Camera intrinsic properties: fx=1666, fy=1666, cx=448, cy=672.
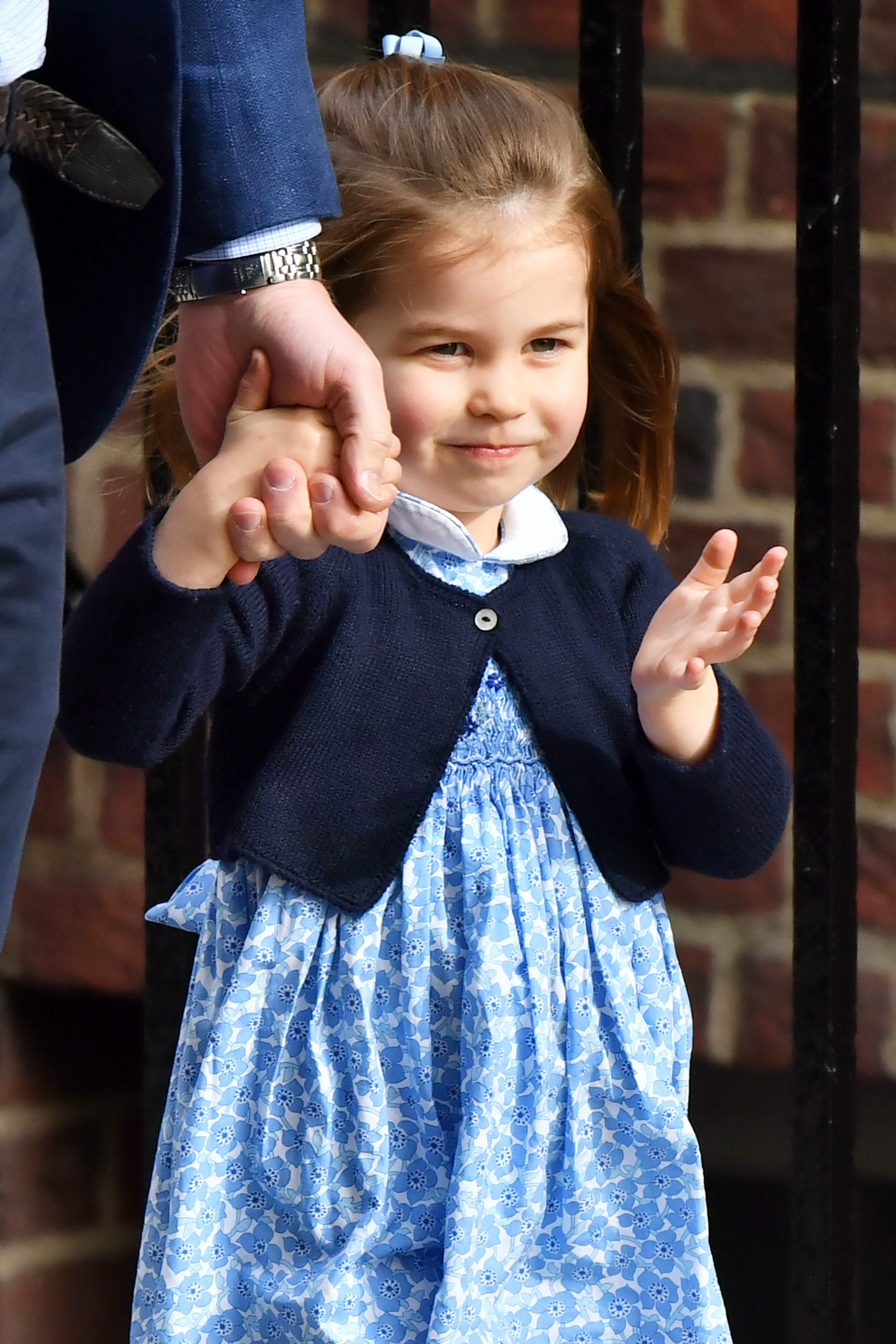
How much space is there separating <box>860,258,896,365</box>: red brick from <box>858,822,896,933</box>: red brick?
1.40ft

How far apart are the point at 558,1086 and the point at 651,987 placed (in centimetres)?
10

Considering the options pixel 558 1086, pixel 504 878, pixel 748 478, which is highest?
pixel 748 478

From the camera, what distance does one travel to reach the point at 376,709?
3.59 ft

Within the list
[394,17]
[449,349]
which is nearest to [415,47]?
[394,17]

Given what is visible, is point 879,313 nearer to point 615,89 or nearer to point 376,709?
point 615,89

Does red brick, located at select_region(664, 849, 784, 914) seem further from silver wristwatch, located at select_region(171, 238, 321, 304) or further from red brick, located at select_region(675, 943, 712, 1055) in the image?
silver wristwatch, located at select_region(171, 238, 321, 304)

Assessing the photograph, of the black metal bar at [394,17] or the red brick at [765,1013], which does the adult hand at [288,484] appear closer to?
the black metal bar at [394,17]

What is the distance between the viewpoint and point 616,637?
1.19 meters

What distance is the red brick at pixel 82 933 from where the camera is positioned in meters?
1.56

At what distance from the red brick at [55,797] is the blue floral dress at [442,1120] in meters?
0.49

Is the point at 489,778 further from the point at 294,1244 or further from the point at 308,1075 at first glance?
the point at 294,1244

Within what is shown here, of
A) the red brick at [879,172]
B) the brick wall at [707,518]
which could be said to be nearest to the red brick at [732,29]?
the brick wall at [707,518]

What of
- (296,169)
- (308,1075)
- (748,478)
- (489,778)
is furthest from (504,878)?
(748,478)

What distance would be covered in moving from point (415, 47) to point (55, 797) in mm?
767
